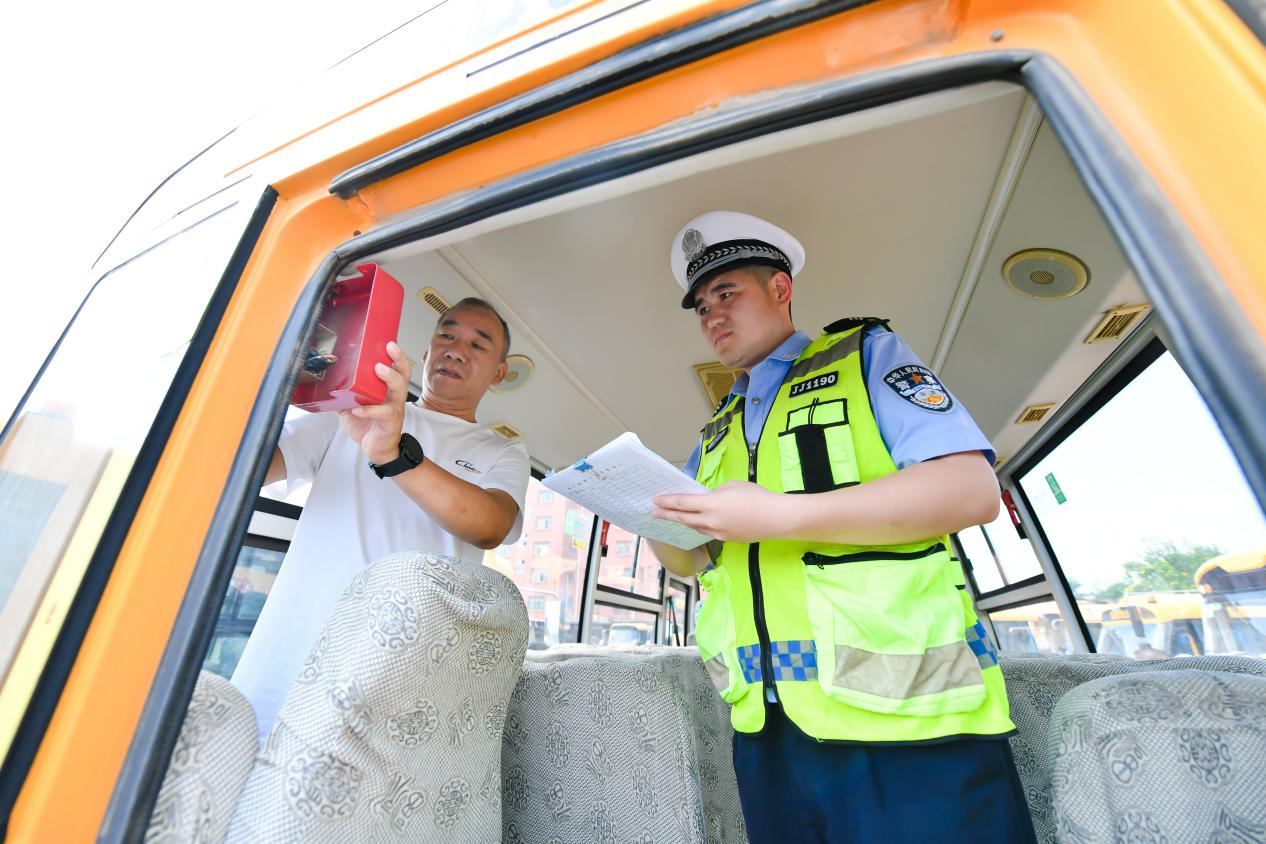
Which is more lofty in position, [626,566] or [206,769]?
Result: [626,566]

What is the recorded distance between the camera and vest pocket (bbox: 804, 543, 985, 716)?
923mm

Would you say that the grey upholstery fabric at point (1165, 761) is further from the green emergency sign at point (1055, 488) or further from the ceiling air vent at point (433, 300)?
the green emergency sign at point (1055, 488)

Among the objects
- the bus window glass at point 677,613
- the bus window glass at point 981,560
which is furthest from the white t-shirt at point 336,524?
the bus window glass at point 677,613

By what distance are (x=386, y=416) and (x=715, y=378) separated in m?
1.59

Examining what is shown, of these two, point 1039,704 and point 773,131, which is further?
point 1039,704

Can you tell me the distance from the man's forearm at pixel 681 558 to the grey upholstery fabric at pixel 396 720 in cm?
50

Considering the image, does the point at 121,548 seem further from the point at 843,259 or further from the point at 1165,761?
the point at 843,259

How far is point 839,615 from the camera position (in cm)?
102

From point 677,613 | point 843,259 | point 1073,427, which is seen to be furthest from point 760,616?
point 677,613

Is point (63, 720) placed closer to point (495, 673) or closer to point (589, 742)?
point (495, 673)

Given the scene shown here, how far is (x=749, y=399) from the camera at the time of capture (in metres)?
1.48

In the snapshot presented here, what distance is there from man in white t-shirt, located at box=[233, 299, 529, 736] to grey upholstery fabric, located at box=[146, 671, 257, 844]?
0.43 m

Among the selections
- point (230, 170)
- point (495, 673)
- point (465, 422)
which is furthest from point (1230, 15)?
point (465, 422)

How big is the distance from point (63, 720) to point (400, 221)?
860mm
